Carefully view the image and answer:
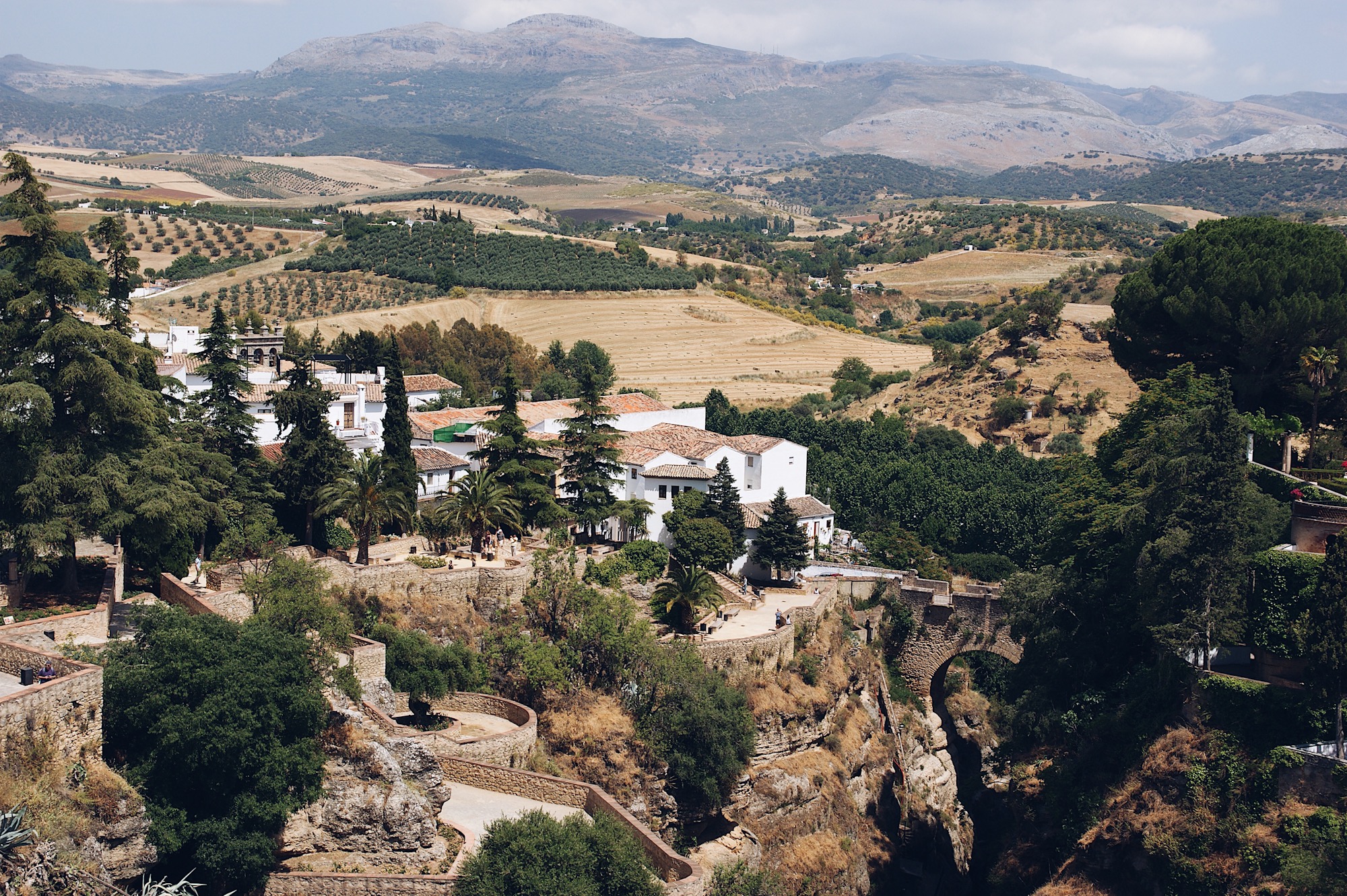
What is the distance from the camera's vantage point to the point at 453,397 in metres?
62.8

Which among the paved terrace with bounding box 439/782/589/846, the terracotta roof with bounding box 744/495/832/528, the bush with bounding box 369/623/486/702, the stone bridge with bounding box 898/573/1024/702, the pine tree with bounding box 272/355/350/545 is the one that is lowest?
the stone bridge with bounding box 898/573/1024/702

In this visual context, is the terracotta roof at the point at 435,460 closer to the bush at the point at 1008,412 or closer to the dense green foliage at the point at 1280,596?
the dense green foliage at the point at 1280,596

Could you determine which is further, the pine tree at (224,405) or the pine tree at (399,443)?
the pine tree at (399,443)

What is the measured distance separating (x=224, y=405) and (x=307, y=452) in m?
2.82

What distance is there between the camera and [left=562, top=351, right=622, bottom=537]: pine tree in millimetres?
43250

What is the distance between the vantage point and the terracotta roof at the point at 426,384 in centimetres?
6178

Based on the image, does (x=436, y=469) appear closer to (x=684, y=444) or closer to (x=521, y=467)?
(x=521, y=467)

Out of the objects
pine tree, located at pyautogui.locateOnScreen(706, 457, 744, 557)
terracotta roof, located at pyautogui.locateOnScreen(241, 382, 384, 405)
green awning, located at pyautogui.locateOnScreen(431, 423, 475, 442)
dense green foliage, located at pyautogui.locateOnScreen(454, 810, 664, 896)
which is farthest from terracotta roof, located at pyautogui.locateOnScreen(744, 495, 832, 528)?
dense green foliage, located at pyautogui.locateOnScreen(454, 810, 664, 896)

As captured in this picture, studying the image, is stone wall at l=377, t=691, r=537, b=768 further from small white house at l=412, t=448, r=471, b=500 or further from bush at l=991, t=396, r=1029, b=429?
bush at l=991, t=396, r=1029, b=429

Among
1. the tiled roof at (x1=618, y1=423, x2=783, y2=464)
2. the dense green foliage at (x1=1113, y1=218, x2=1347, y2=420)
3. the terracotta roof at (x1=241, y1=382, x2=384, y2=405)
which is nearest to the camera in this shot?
the dense green foliage at (x1=1113, y1=218, x2=1347, y2=420)

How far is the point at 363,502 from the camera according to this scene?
117 feet

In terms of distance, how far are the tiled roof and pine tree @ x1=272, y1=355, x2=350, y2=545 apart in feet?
37.6

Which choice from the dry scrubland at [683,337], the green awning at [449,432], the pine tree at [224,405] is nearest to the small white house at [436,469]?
the green awning at [449,432]

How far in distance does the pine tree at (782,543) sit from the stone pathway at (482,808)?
17.2 m
